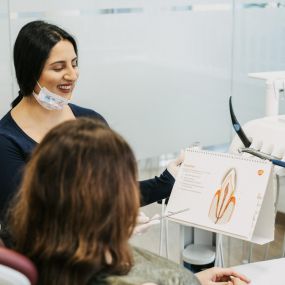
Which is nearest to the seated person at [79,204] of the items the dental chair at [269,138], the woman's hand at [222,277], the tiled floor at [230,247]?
the woman's hand at [222,277]

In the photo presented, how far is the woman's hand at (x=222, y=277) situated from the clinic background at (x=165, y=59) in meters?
1.77

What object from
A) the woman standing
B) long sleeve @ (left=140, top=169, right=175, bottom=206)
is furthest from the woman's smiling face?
long sleeve @ (left=140, top=169, right=175, bottom=206)

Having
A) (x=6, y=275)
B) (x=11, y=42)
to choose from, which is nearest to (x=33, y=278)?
(x=6, y=275)

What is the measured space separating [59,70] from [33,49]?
105 mm

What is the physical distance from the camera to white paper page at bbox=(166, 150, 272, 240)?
147 centimetres

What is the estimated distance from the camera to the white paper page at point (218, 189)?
147 centimetres

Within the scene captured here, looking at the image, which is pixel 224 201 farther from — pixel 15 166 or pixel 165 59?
pixel 165 59

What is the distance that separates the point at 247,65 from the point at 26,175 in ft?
9.54

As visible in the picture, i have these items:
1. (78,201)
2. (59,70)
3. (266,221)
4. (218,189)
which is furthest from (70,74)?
(78,201)

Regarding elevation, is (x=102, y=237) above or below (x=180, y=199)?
above

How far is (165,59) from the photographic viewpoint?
3367 mm

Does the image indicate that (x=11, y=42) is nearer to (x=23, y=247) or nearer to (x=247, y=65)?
(x=247, y=65)

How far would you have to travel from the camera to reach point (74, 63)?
1813mm

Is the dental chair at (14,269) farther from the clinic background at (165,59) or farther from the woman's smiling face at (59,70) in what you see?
the clinic background at (165,59)
